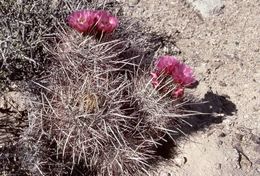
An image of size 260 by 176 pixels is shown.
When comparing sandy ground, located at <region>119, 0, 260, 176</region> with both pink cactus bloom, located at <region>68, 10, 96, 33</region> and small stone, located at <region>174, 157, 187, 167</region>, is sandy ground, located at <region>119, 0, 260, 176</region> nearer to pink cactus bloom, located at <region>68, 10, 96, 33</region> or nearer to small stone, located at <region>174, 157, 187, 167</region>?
small stone, located at <region>174, 157, 187, 167</region>

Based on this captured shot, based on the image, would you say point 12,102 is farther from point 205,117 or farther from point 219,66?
point 219,66

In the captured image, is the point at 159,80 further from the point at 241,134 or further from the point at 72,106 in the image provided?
the point at 241,134

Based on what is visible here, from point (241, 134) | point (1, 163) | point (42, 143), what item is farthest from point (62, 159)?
point (241, 134)

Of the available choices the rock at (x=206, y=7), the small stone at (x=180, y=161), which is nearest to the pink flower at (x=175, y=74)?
the small stone at (x=180, y=161)

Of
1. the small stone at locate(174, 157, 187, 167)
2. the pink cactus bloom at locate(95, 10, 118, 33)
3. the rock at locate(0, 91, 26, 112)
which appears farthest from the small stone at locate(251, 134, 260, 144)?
the rock at locate(0, 91, 26, 112)

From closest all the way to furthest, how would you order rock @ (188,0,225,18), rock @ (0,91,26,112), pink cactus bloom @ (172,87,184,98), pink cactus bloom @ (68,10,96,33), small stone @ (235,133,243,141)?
pink cactus bloom @ (68,10,96,33), pink cactus bloom @ (172,87,184,98), rock @ (0,91,26,112), small stone @ (235,133,243,141), rock @ (188,0,225,18)

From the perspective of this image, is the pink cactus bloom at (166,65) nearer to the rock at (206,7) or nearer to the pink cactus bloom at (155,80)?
the pink cactus bloom at (155,80)

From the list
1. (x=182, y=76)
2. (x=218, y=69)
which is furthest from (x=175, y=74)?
(x=218, y=69)
